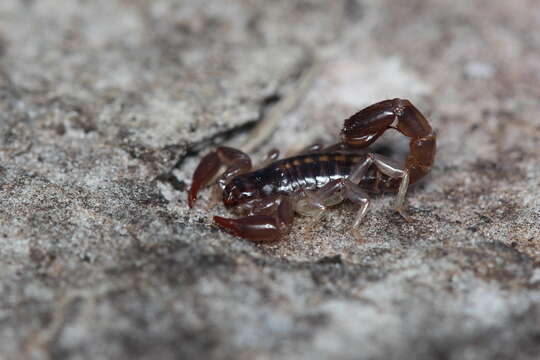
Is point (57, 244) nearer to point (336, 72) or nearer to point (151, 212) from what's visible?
point (151, 212)

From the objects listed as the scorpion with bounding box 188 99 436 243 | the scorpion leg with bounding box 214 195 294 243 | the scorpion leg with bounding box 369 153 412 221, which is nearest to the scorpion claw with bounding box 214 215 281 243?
the scorpion leg with bounding box 214 195 294 243

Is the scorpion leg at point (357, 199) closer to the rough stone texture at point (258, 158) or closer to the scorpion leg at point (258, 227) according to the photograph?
the rough stone texture at point (258, 158)

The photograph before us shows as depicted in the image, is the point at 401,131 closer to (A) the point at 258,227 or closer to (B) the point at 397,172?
(B) the point at 397,172

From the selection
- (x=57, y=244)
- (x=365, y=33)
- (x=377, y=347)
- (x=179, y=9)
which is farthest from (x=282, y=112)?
(x=377, y=347)

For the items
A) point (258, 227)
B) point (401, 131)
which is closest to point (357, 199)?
point (401, 131)

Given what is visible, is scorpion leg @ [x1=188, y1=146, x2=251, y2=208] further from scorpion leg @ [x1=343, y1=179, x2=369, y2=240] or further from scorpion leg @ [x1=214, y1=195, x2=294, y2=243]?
scorpion leg @ [x1=343, y1=179, x2=369, y2=240]
